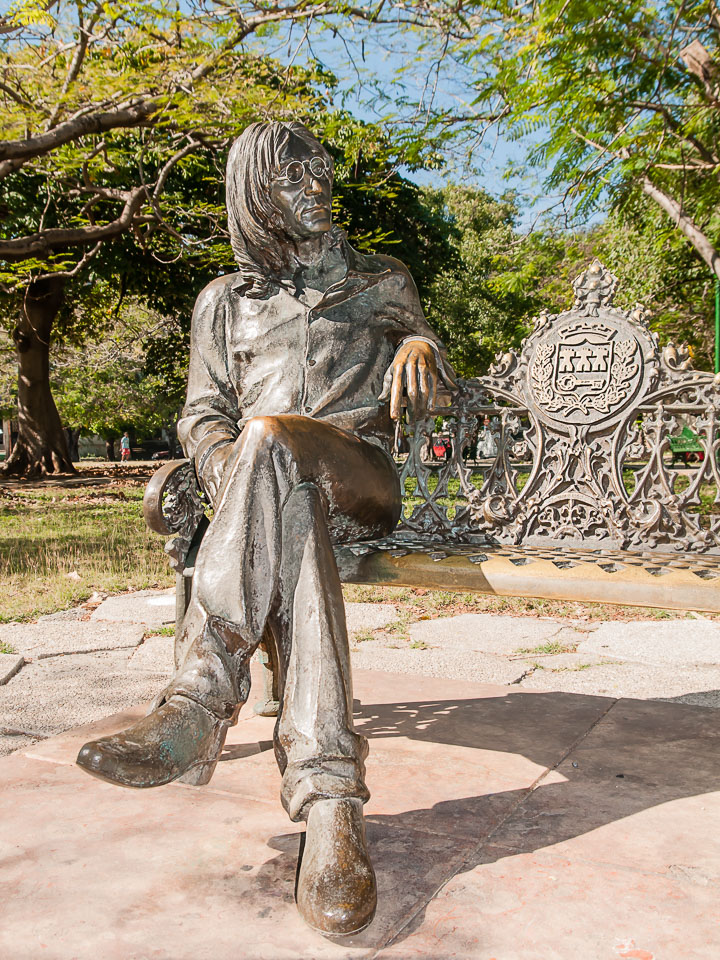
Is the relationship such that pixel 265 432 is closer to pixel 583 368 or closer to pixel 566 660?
pixel 583 368

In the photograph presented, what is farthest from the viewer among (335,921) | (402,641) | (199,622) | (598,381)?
(402,641)

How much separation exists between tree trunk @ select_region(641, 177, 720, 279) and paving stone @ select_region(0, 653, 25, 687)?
22.6 ft

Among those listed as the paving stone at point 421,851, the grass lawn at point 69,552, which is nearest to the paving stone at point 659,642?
the paving stone at point 421,851

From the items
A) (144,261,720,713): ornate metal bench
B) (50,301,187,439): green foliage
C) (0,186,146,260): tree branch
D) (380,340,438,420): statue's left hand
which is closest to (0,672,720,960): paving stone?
(144,261,720,713): ornate metal bench

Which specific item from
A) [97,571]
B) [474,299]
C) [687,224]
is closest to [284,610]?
[97,571]

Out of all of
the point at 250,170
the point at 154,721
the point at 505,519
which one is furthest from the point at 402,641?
the point at 154,721

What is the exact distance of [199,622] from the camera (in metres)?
2.03

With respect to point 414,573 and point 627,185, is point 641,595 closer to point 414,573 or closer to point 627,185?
point 414,573

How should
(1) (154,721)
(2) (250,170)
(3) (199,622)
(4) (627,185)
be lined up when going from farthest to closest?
(4) (627,185), (2) (250,170), (3) (199,622), (1) (154,721)

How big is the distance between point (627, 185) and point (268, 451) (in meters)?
6.94

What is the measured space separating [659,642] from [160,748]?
3.77m

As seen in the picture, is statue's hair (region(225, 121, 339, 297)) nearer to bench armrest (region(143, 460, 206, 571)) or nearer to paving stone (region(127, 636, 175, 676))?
bench armrest (region(143, 460, 206, 571))

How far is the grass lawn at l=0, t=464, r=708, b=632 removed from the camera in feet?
19.8

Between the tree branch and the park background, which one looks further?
the tree branch
